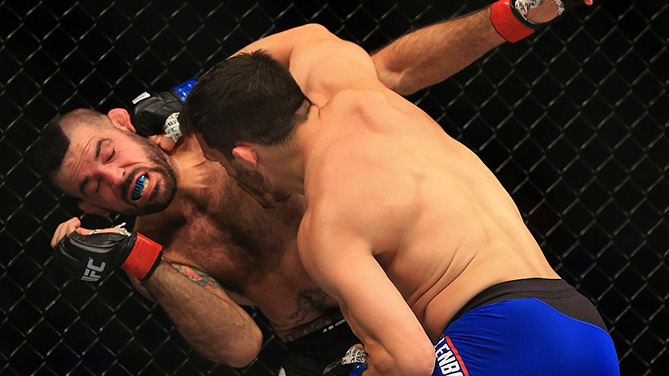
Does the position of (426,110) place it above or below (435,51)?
below

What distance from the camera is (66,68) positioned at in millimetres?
2643

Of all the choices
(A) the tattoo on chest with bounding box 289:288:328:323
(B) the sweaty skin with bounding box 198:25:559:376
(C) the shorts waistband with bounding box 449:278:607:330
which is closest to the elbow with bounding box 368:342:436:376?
(B) the sweaty skin with bounding box 198:25:559:376

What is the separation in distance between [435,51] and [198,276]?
2.78 feet

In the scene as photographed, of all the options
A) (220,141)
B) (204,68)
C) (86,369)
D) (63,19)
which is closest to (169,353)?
(86,369)

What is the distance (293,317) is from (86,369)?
0.95m

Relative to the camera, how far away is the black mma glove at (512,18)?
72.9 inches

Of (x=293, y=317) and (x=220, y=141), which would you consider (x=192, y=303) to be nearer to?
(x=293, y=317)

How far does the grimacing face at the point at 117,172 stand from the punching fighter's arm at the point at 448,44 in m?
0.64

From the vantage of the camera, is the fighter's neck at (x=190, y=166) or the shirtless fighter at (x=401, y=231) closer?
the shirtless fighter at (x=401, y=231)

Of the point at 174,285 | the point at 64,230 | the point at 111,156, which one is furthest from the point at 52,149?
the point at 174,285

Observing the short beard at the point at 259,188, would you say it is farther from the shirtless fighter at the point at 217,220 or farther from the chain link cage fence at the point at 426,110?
the chain link cage fence at the point at 426,110

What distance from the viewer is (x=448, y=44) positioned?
1.96 m

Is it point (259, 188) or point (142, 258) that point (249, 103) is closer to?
point (259, 188)

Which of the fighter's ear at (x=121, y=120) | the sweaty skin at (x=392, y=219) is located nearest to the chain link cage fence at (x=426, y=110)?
the fighter's ear at (x=121, y=120)
